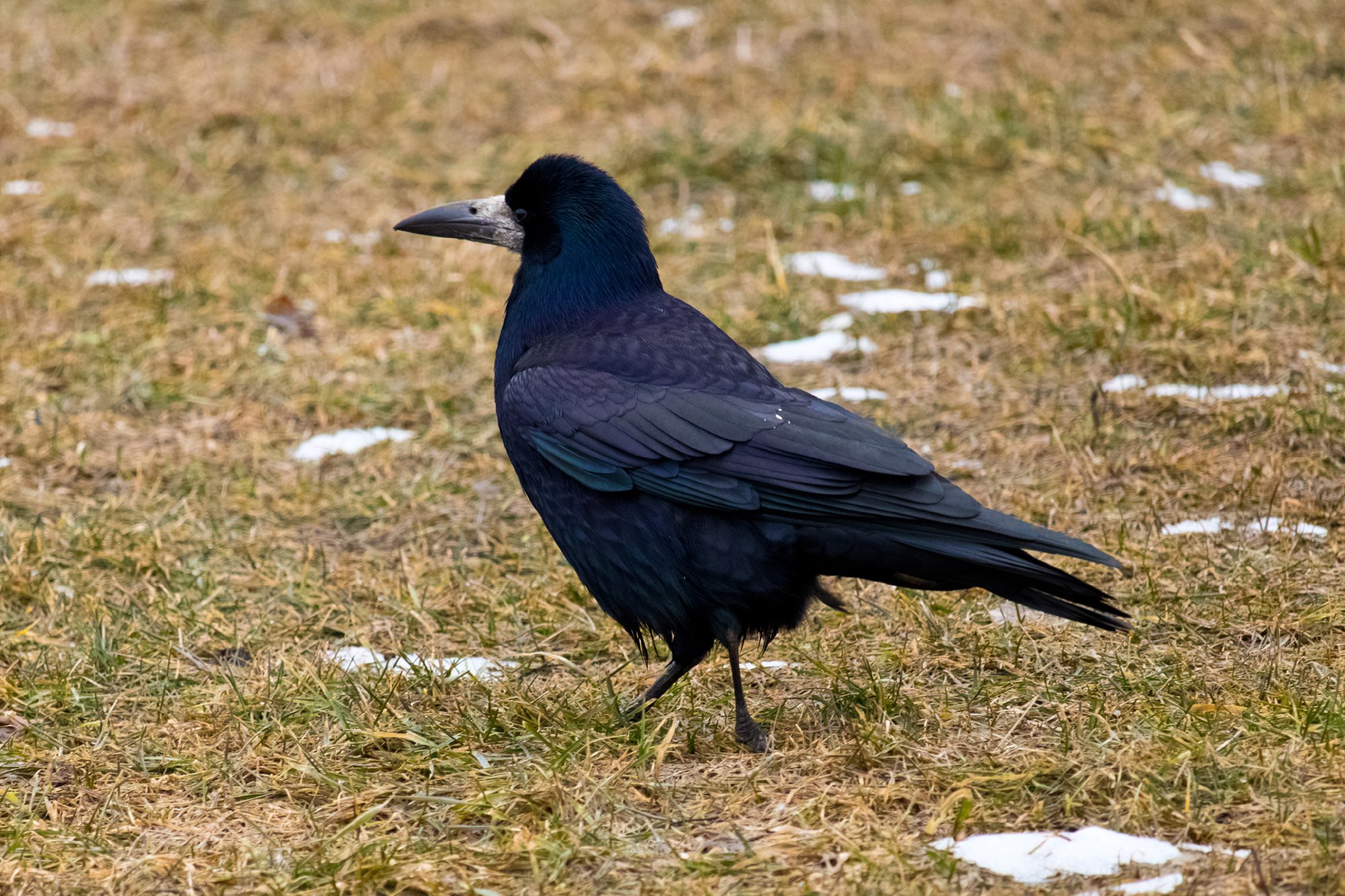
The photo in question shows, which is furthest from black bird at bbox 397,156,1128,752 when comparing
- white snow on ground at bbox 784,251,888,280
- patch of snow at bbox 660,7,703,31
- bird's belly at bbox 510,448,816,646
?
patch of snow at bbox 660,7,703,31

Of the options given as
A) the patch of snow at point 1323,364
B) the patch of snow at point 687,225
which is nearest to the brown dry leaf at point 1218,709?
the patch of snow at point 1323,364

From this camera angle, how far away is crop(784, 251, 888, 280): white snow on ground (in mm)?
6645

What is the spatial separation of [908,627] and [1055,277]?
8.97ft

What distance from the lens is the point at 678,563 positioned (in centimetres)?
361

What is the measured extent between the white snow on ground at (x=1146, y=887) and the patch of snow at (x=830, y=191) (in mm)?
Result: 4899

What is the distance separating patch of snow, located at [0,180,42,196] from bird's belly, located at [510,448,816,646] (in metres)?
5.01

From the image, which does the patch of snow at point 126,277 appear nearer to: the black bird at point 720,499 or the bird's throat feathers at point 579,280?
the bird's throat feathers at point 579,280

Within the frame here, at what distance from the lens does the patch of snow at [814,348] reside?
6.01 meters

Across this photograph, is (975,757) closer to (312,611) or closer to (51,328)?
(312,611)

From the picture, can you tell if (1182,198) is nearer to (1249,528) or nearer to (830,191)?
(830,191)

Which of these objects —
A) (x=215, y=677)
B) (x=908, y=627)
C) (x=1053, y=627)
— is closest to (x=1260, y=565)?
(x=1053, y=627)

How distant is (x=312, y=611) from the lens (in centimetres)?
443

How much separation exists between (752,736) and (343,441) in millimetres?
2598

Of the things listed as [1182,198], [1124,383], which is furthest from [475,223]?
[1182,198]
